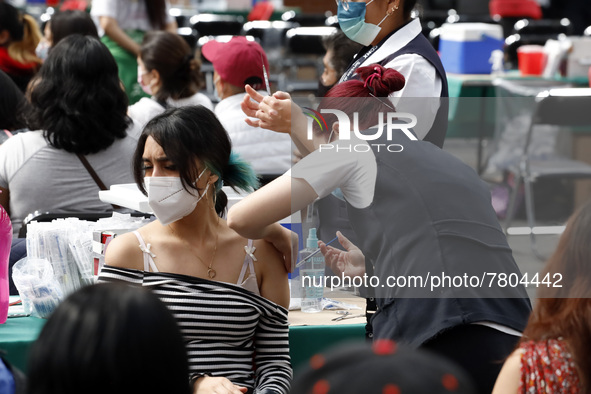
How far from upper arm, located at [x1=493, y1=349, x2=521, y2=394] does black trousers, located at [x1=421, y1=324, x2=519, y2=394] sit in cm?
25

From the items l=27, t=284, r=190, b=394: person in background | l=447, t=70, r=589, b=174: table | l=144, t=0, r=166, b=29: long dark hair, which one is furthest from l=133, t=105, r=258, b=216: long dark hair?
l=447, t=70, r=589, b=174: table

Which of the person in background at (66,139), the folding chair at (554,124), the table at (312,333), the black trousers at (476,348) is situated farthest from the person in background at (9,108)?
the folding chair at (554,124)

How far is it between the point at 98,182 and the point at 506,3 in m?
7.90

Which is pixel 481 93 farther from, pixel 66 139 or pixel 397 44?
pixel 397 44

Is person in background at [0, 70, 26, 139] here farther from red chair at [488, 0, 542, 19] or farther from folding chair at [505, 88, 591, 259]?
red chair at [488, 0, 542, 19]

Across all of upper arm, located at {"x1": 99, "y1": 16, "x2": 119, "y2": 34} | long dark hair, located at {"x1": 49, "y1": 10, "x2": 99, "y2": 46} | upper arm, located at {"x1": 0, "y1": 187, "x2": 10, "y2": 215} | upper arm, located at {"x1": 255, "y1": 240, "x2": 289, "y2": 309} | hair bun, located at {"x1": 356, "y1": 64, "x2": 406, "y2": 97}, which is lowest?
upper arm, located at {"x1": 0, "y1": 187, "x2": 10, "y2": 215}

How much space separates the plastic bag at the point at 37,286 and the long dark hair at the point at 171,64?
6.85 ft

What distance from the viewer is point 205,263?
2.39 m

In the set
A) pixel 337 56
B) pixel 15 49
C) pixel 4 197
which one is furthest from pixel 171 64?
pixel 4 197

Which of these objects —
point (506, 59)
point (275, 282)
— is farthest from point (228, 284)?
point (506, 59)

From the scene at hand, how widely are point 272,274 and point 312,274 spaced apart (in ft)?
0.36

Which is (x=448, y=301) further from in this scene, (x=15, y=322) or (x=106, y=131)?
(x=106, y=131)

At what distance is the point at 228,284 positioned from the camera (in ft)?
7.66

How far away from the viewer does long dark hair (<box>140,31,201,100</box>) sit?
15.2 ft
